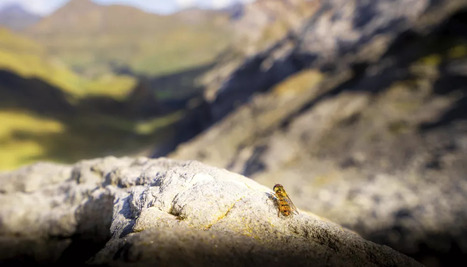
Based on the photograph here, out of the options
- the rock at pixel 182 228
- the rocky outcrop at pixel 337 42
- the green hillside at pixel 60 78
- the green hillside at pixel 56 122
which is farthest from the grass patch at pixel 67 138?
the rock at pixel 182 228

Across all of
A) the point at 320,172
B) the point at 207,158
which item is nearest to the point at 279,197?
the point at 320,172

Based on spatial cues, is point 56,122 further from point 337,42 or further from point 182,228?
point 182,228

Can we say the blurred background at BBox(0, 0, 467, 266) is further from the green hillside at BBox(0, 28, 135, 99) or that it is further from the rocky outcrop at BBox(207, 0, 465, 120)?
the green hillside at BBox(0, 28, 135, 99)

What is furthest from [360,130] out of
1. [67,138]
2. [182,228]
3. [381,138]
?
[67,138]

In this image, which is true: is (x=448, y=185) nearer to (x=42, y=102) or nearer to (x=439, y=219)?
(x=439, y=219)

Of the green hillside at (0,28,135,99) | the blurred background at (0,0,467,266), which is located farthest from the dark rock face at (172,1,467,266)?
the green hillside at (0,28,135,99)

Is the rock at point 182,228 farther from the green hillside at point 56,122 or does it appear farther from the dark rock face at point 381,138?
the green hillside at point 56,122

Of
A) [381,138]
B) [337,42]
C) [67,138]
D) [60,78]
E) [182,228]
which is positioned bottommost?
[182,228]
